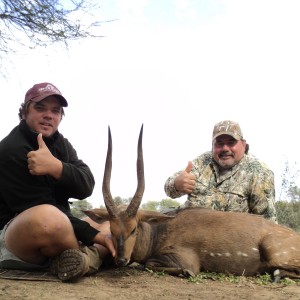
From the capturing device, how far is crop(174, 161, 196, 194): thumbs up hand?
20.4 feet

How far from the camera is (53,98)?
4.78 m

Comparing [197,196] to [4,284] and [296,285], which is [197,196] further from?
[4,284]

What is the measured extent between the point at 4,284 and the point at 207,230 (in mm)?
2323

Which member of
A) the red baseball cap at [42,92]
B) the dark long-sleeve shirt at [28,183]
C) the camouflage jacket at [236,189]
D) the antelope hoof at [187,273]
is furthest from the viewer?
the camouflage jacket at [236,189]

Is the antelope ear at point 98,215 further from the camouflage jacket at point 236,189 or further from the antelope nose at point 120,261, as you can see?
the camouflage jacket at point 236,189

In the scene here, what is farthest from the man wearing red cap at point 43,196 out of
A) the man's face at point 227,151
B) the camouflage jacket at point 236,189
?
the man's face at point 227,151

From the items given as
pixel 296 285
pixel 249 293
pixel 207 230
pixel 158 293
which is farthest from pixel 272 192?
pixel 158 293

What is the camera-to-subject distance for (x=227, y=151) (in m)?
Result: 6.72

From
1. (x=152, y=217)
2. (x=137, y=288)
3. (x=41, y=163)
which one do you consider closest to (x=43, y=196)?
(x=41, y=163)

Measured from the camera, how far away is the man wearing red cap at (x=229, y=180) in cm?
652

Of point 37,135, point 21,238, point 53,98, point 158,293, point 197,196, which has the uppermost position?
point 53,98

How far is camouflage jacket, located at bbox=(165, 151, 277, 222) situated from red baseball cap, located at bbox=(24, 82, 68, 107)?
2296 mm

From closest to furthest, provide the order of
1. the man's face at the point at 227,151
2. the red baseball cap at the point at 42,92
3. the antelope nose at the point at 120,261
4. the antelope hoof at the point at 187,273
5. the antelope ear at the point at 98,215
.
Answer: the red baseball cap at the point at 42,92
the antelope nose at the point at 120,261
the antelope hoof at the point at 187,273
the antelope ear at the point at 98,215
the man's face at the point at 227,151

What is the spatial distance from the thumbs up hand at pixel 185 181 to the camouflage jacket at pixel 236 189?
0.17 meters
